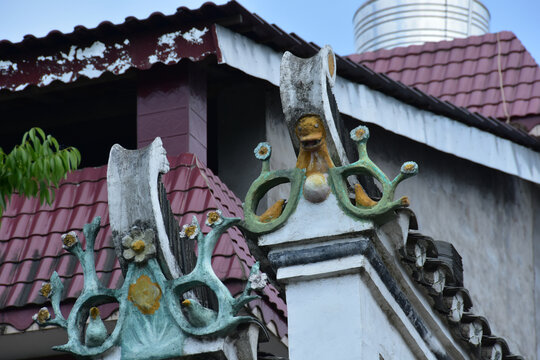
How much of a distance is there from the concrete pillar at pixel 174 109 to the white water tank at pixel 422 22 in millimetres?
12051

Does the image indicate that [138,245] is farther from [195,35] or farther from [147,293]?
[195,35]

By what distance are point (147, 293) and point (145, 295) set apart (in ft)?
0.05

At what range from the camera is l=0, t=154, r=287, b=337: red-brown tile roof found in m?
11.2

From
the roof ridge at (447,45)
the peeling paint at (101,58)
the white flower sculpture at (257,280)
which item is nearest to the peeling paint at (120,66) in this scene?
the peeling paint at (101,58)

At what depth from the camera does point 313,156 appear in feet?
25.0

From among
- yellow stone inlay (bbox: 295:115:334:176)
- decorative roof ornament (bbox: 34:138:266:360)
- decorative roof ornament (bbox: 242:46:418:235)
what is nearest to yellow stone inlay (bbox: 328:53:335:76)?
decorative roof ornament (bbox: 242:46:418:235)

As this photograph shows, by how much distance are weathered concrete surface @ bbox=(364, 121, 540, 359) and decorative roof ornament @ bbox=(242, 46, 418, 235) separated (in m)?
7.14

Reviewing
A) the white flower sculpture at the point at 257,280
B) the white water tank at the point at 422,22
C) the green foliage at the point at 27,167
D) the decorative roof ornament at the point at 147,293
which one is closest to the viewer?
the white flower sculpture at the point at 257,280

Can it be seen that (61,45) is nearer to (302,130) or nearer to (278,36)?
(278,36)

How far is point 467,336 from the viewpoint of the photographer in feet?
29.3

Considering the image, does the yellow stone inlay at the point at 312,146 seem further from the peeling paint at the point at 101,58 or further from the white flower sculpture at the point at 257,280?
the peeling paint at the point at 101,58

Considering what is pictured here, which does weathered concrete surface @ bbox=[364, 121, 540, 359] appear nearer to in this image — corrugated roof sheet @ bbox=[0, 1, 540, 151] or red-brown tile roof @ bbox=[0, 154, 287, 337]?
corrugated roof sheet @ bbox=[0, 1, 540, 151]

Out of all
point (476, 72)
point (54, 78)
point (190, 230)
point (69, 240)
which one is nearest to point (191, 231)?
point (190, 230)

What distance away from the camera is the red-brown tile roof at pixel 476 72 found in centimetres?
1691
